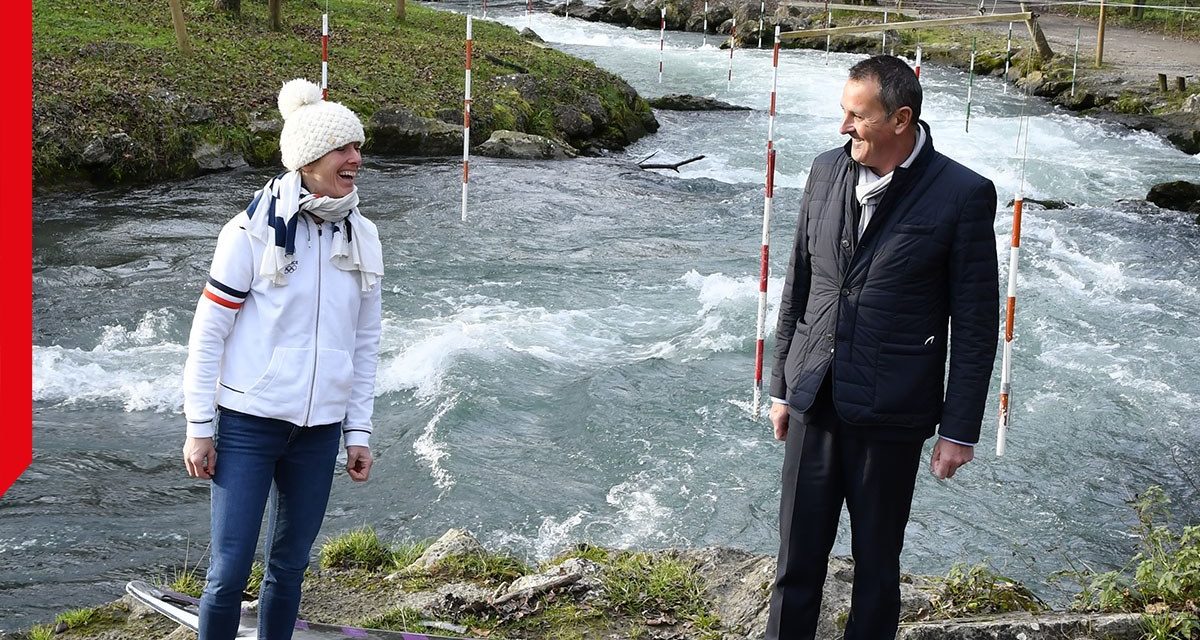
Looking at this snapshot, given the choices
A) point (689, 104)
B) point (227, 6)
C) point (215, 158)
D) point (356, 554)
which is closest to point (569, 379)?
point (356, 554)

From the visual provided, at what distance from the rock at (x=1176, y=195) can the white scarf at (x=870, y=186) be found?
13174 millimetres

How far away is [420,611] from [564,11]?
1404 inches

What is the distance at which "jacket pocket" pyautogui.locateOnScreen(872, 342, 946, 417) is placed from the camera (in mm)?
3527

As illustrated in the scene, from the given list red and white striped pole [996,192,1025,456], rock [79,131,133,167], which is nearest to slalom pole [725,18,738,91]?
rock [79,131,133,167]

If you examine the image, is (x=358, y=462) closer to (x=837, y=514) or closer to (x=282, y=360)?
(x=282, y=360)

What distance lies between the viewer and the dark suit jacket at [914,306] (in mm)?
3475

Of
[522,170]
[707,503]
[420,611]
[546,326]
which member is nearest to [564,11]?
[522,170]

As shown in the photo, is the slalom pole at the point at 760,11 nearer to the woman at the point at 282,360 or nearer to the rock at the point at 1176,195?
the rock at the point at 1176,195

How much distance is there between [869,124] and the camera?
11.4 feet

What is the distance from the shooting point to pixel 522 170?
1602cm

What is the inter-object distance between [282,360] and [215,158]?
11.9 meters

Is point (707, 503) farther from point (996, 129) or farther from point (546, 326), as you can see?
point (996, 129)

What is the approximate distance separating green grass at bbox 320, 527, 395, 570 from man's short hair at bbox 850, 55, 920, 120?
9.94 ft

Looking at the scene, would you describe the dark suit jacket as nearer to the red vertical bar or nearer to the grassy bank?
the red vertical bar
